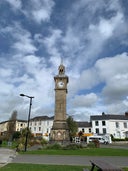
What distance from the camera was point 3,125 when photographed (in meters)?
119

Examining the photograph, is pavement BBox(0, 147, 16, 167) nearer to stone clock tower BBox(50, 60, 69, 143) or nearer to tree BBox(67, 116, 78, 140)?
stone clock tower BBox(50, 60, 69, 143)

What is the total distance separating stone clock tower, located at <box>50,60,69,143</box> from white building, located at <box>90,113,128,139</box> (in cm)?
2534

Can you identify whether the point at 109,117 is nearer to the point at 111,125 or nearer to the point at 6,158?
the point at 111,125

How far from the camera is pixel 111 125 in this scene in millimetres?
67812

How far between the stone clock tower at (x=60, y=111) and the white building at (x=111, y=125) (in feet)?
83.1

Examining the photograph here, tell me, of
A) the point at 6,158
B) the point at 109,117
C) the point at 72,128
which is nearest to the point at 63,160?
the point at 6,158

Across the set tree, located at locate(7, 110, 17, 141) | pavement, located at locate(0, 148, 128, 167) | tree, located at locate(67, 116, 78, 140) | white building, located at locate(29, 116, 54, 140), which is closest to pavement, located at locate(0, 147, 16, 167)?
pavement, located at locate(0, 148, 128, 167)

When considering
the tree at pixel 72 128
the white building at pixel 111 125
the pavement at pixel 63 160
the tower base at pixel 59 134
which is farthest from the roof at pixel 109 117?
the pavement at pixel 63 160

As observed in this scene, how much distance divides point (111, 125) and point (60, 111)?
90.6 feet

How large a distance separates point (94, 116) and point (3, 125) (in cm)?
6857

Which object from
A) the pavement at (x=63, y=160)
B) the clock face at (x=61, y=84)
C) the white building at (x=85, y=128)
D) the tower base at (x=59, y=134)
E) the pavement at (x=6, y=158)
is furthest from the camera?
the white building at (x=85, y=128)

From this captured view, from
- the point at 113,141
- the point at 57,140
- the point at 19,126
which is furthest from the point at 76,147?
the point at 19,126

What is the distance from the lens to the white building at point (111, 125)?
67.1 m

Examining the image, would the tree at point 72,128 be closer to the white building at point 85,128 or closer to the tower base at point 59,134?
the white building at point 85,128
